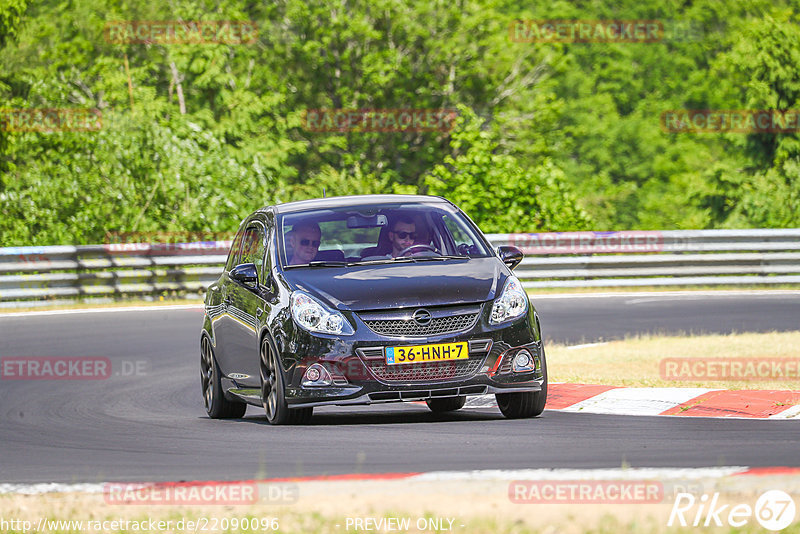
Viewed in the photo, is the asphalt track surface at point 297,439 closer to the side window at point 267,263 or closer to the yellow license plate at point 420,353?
the yellow license plate at point 420,353

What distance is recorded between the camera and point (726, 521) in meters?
5.50

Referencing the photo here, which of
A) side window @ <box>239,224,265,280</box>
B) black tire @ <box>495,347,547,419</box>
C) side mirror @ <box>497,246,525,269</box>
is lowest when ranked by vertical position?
black tire @ <box>495,347,547,419</box>

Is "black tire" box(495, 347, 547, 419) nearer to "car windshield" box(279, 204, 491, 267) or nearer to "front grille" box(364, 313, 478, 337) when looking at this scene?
"front grille" box(364, 313, 478, 337)

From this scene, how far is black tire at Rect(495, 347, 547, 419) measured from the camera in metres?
9.58

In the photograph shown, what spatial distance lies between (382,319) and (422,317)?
253 mm

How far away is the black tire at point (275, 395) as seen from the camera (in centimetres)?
931

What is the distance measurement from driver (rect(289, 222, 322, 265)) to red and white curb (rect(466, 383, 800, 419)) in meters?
2.01

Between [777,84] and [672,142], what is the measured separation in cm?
2881

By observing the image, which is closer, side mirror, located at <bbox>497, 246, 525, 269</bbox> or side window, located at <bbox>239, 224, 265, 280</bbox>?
side mirror, located at <bbox>497, 246, 525, 269</bbox>

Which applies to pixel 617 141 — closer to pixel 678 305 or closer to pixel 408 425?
pixel 678 305

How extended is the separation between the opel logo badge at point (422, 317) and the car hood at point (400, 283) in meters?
0.05

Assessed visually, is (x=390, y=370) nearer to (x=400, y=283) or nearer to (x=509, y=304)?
(x=400, y=283)

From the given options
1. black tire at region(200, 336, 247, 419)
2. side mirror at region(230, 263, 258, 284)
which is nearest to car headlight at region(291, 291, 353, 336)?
side mirror at region(230, 263, 258, 284)

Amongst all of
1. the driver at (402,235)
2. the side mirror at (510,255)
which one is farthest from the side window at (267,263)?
the side mirror at (510,255)
